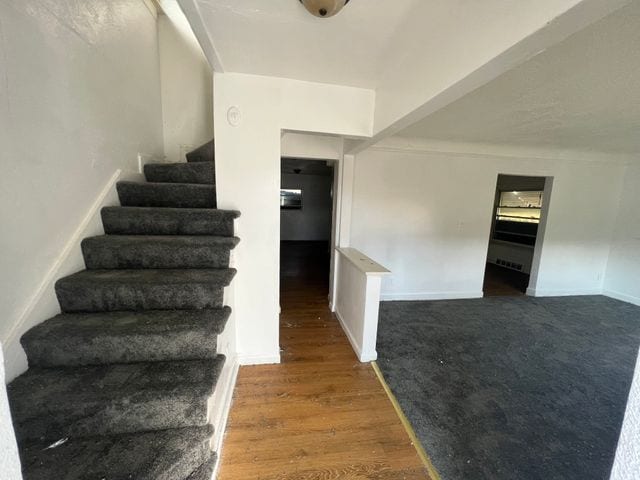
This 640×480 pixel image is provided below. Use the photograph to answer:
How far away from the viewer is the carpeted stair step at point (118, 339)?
45.8 inches

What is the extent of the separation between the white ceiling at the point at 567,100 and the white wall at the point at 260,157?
0.93 m

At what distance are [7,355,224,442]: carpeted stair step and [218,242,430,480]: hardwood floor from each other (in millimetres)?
524

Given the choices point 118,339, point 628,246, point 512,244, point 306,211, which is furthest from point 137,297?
point 512,244

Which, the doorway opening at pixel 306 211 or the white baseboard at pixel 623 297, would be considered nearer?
the white baseboard at pixel 623 297

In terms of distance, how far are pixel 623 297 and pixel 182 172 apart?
6428 mm

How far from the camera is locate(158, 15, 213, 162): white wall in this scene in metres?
2.74

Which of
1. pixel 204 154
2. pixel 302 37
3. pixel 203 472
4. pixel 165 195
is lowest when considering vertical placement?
pixel 203 472

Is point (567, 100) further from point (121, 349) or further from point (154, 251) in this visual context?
point (121, 349)

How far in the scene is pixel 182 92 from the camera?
2.85 meters

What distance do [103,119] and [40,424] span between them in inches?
72.1

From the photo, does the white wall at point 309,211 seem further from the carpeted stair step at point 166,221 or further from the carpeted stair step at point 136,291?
the carpeted stair step at point 136,291

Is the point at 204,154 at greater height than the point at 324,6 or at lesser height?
lesser

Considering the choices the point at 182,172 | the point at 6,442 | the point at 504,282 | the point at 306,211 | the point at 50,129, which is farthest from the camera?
the point at 306,211

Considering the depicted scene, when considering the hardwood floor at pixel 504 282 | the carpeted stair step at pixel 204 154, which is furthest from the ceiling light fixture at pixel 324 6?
the hardwood floor at pixel 504 282
